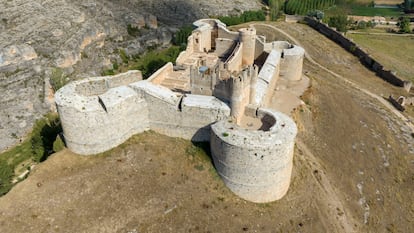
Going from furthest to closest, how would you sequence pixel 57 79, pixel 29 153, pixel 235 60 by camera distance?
1. pixel 57 79
2. pixel 29 153
3. pixel 235 60

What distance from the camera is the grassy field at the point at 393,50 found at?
2288 inches

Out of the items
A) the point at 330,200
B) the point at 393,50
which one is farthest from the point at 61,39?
the point at 393,50

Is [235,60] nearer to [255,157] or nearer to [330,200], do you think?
[255,157]

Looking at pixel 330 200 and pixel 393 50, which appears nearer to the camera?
pixel 330 200

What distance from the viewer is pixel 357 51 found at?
204ft

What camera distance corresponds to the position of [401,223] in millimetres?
28328

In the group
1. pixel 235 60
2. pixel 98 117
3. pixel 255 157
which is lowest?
pixel 255 157

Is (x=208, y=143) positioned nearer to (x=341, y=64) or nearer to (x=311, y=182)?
(x=311, y=182)

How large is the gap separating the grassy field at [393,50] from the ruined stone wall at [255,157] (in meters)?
40.5

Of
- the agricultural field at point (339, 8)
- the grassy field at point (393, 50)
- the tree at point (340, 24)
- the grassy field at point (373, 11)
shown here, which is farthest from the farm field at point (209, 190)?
the grassy field at point (373, 11)

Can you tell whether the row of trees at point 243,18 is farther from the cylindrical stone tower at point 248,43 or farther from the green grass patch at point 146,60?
the cylindrical stone tower at point 248,43

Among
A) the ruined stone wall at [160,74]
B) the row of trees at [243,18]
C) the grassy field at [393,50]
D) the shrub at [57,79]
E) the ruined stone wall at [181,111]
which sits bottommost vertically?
the shrub at [57,79]

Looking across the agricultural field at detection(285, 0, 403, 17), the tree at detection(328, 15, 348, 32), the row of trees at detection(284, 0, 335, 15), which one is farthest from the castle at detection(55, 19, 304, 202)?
the agricultural field at detection(285, 0, 403, 17)

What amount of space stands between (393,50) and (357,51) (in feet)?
41.6
